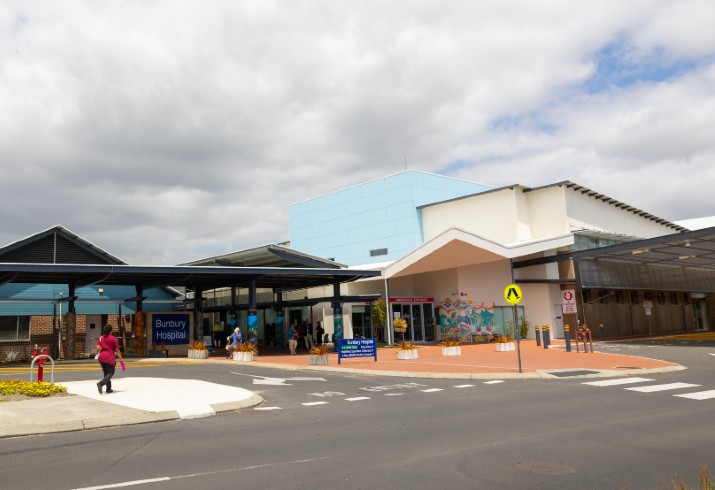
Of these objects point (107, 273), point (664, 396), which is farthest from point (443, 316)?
point (664, 396)

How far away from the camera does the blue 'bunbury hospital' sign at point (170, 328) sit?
31.9m

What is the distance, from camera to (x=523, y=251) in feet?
112

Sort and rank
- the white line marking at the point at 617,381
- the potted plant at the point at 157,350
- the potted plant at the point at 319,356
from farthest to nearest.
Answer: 1. the potted plant at the point at 157,350
2. the potted plant at the point at 319,356
3. the white line marking at the point at 617,381

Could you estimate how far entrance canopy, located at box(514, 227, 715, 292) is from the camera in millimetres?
33450

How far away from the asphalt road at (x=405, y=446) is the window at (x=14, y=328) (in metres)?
26.1

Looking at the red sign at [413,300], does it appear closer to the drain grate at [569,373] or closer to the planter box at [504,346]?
the planter box at [504,346]

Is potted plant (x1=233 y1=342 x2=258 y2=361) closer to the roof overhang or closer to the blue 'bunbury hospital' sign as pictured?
the blue 'bunbury hospital' sign

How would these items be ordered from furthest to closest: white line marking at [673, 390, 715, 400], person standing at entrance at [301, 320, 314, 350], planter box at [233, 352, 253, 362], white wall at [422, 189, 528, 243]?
white wall at [422, 189, 528, 243]
person standing at entrance at [301, 320, 314, 350]
planter box at [233, 352, 253, 362]
white line marking at [673, 390, 715, 400]

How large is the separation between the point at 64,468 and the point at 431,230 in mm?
42384

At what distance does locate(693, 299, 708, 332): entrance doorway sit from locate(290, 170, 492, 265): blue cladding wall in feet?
75.8

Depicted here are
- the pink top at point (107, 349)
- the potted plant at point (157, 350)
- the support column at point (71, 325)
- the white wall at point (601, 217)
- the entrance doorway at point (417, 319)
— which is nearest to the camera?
the pink top at point (107, 349)

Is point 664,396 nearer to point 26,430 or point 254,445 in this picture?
point 254,445

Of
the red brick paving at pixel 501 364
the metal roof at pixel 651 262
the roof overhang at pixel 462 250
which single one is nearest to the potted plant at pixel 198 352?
the red brick paving at pixel 501 364

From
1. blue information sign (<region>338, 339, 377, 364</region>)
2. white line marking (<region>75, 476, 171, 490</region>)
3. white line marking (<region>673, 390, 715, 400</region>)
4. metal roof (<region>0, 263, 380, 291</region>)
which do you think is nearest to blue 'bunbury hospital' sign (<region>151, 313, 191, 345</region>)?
metal roof (<region>0, 263, 380, 291</region>)
